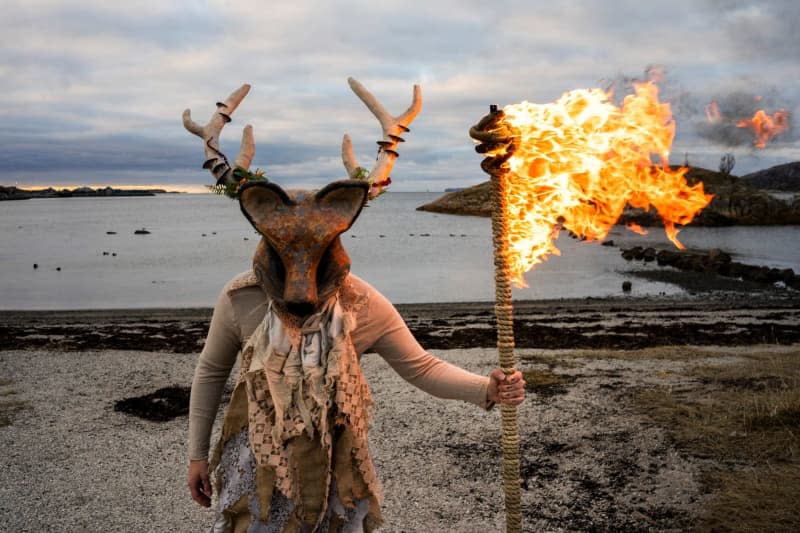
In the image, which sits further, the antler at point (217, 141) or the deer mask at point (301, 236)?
the antler at point (217, 141)

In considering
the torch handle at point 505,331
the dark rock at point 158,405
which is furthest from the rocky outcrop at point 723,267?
the torch handle at point 505,331

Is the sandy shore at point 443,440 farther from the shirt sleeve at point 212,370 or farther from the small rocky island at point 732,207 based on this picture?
the small rocky island at point 732,207

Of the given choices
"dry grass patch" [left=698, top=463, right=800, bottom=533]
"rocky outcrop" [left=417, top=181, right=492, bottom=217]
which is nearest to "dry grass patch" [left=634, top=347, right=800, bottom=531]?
"dry grass patch" [left=698, top=463, right=800, bottom=533]

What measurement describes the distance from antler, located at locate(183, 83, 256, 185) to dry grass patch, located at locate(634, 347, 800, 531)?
5.92 meters

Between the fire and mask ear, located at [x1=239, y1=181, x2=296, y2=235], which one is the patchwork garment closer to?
mask ear, located at [x1=239, y1=181, x2=296, y2=235]

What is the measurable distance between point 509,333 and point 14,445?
29.9 ft

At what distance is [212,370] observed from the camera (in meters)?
3.28

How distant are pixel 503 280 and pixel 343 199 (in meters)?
1.14

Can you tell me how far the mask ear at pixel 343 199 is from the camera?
2805mm

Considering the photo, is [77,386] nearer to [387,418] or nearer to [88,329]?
[387,418]

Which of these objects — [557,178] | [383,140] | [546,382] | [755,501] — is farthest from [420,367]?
[546,382]

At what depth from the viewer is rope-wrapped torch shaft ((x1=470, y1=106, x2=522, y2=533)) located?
3408 millimetres

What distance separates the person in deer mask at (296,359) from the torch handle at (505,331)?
22.4 inches

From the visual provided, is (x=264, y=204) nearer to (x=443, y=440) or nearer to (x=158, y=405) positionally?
(x=443, y=440)
